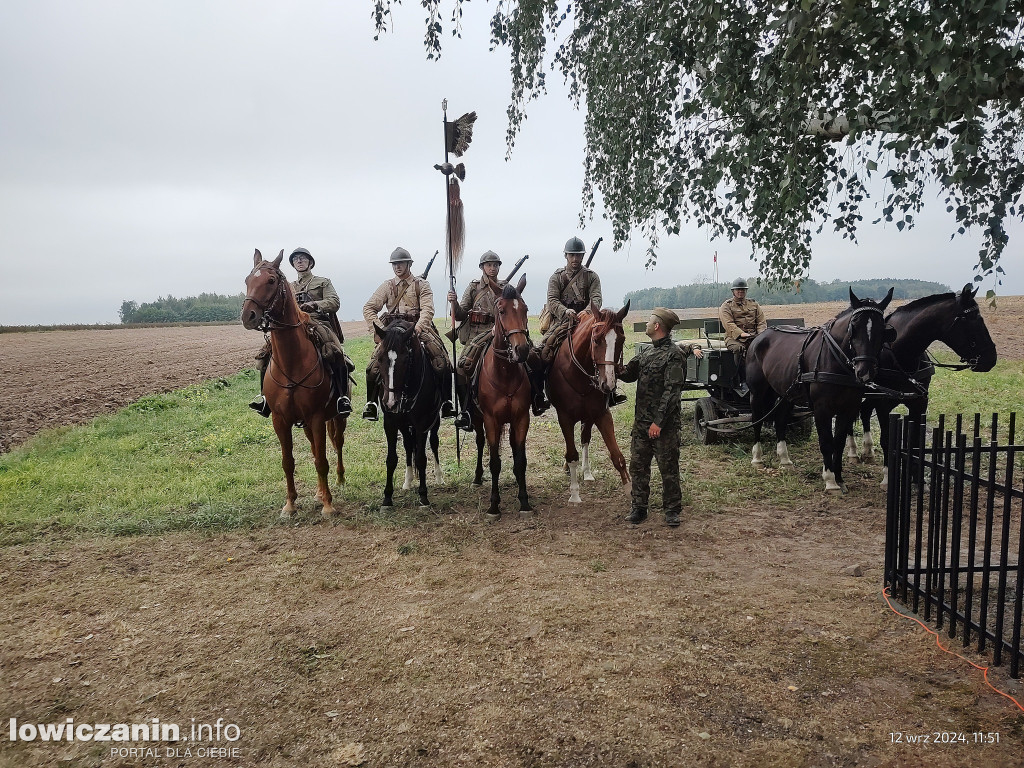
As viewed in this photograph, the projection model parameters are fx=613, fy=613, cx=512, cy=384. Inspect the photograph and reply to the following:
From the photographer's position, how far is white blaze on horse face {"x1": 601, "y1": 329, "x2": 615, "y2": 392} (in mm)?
6434

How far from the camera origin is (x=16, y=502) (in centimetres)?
779

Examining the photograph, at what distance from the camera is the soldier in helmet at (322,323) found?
293 inches

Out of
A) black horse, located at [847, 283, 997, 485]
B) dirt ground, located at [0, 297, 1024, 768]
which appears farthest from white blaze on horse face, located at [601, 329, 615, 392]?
black horse, located at [847, 283, 997, 485]

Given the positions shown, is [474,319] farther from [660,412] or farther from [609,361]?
[660,412]

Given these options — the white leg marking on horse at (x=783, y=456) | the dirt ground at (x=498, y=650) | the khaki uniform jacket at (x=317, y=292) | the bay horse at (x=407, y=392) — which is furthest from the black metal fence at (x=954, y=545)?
the khaki uniform jacket at (x=317, y=292)

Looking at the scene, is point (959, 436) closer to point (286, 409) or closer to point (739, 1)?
point (739, 1)

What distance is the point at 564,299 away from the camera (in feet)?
26.2

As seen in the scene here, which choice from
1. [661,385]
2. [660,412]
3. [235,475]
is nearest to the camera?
[660,412]

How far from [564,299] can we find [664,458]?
256 cm

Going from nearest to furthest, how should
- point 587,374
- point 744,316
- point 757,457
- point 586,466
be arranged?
point 587,374 < point 586,466 < point 757,457 < point 744,316

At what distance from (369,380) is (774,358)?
5573 millimetres

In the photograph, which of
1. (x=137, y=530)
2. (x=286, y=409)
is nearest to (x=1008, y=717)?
(x=286, y=409)

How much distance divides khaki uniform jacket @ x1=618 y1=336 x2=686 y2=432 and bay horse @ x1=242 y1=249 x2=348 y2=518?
3.72 metres

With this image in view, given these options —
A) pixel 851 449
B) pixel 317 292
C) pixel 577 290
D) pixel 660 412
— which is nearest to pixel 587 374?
pixel 660 412
